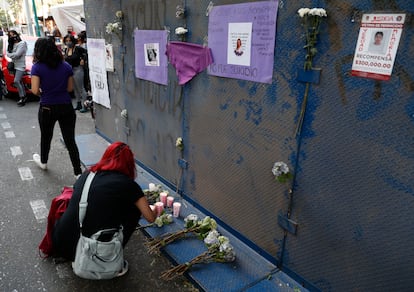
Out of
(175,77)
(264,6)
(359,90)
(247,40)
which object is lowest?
(175,77)

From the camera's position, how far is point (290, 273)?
2.47m

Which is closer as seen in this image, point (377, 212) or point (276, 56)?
point (377, 212)

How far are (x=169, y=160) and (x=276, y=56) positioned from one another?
1.98 metres

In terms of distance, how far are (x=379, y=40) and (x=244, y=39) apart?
1019 millimetres

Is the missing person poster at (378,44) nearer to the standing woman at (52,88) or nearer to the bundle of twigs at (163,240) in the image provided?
the bundle of twigs at (163,240)

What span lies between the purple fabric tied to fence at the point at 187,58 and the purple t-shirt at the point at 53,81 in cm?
142

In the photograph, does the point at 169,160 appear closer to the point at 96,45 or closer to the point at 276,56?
the point at 276,56

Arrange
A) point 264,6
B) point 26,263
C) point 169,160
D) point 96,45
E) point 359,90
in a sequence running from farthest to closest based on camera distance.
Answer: point 96,45 → point 169,160 → point 26,263 → point 264,6 → point 359,90

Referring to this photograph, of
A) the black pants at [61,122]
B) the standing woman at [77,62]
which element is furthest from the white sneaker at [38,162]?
the standing woman at [77,62]

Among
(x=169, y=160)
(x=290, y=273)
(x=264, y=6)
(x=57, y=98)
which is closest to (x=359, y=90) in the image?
(x=264, y=6)

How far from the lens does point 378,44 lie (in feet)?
5.48

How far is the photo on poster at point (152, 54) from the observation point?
3508mm

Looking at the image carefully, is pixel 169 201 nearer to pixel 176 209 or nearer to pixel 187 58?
pixel 176 209

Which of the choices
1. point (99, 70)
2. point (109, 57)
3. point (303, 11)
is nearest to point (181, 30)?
point (303, 11)
